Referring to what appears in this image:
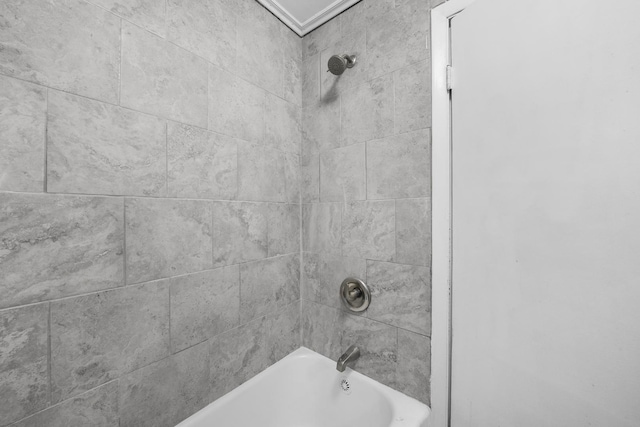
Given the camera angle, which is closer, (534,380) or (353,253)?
(534,380)

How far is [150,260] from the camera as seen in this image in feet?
2.90

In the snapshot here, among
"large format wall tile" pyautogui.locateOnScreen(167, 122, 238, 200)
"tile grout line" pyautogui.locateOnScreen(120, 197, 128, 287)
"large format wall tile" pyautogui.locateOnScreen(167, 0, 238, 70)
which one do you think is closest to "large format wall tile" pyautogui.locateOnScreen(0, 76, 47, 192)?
"tile grout line" pyautogui.locateOnScreen(120, 197, 128, 287)

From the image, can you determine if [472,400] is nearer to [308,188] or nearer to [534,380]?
[534,380]

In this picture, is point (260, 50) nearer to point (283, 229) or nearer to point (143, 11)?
point (143, 11)

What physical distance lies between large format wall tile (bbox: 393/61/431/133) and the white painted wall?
11 cm

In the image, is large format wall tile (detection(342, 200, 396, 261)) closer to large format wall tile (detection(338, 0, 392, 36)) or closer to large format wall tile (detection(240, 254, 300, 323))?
large format wall tile (detection(240, 254, 300, 323))

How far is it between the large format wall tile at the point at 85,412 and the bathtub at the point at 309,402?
28 centimetres

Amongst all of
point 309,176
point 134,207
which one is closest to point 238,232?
point 134,207

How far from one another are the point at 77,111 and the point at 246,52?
2.42 feet

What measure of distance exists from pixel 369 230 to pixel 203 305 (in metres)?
0.78

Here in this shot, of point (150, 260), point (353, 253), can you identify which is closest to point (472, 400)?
point (353, 253)

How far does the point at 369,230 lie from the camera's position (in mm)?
1195

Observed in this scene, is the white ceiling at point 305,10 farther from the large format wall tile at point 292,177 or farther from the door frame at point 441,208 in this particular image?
the large format wall tile at point 292,177

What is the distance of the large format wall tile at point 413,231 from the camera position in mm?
1025
